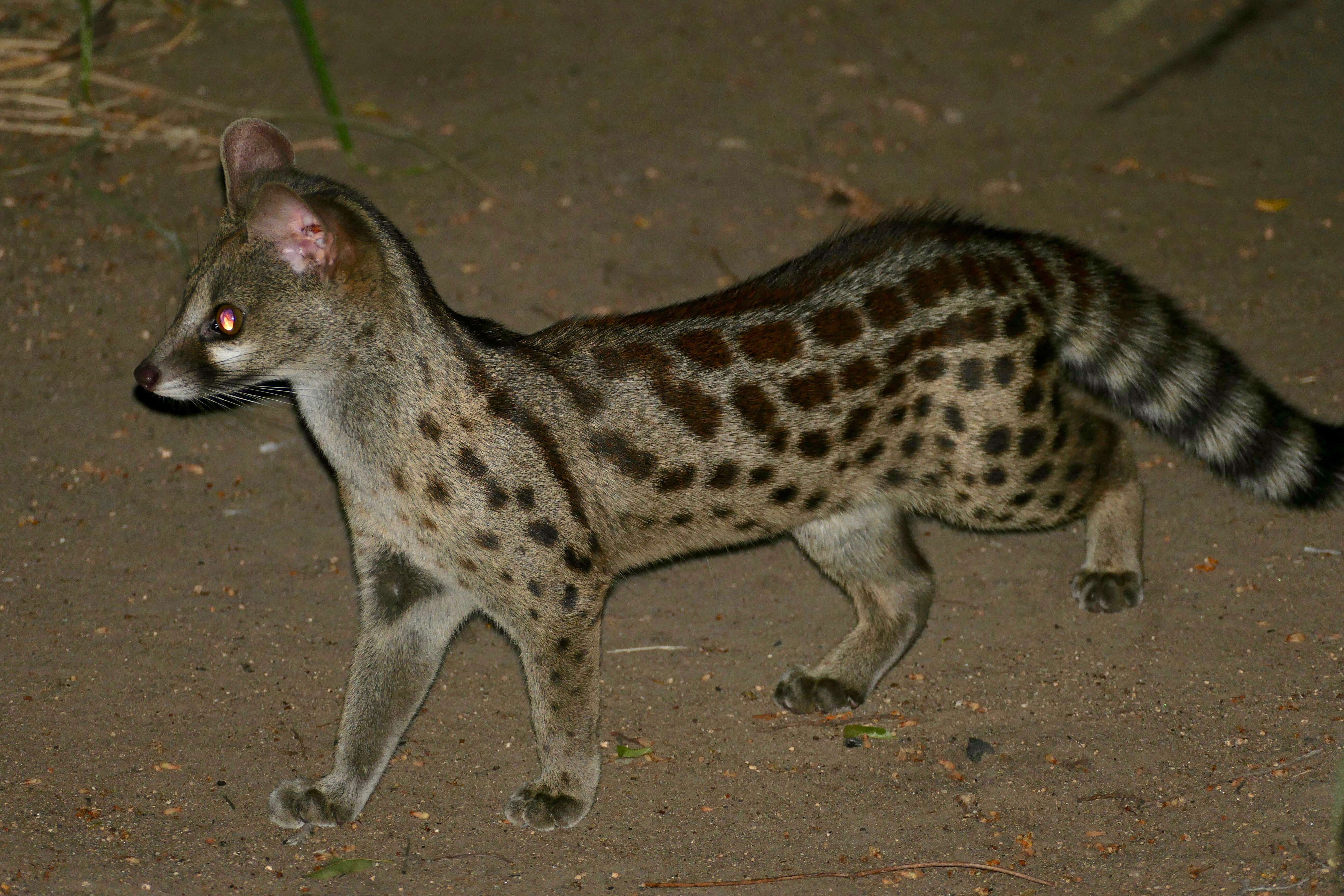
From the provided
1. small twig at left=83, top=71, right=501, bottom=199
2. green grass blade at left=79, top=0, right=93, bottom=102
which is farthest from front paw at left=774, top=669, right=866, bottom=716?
green grass blade at left=79, top=0, right=93, bottom=102

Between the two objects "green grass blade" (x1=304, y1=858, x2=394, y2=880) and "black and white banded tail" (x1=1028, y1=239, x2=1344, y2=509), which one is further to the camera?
"black and white banded tail" (x1=1028, y1=239, x2=1344, y2=509)

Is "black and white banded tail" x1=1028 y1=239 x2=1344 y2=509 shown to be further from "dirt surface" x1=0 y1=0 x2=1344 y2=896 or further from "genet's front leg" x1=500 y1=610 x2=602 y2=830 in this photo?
"genet's front leg" x1=500 y1=610 x2=602 y2=830

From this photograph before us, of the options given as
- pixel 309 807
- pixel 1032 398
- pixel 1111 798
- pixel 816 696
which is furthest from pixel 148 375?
pixel 1111 798

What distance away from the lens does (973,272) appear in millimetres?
5266

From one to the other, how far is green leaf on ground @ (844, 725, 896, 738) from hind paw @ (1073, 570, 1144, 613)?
3.67ft

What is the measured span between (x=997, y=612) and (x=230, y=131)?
11.7 feet

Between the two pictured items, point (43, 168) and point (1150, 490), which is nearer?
point (1150, 490)

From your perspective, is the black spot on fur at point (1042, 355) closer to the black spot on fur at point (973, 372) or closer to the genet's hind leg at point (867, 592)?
the black spot on fur at point (973, 372)

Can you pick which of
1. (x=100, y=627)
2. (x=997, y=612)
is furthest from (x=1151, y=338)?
(x=100, y=627)

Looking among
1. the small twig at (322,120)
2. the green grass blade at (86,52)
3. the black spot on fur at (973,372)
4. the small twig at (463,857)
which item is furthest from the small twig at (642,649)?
the green grass blade at (86,52)

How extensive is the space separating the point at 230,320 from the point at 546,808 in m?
2.00

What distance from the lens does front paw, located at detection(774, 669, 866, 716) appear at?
17.6ft

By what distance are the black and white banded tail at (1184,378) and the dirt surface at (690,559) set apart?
1.66 ft

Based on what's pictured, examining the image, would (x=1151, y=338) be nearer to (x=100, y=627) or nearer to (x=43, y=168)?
(x=100, y=627)
